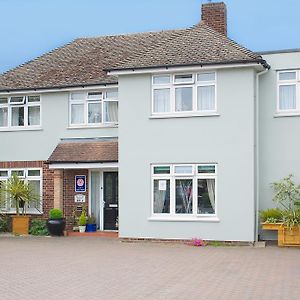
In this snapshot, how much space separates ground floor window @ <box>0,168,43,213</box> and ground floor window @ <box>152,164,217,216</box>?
5435mm

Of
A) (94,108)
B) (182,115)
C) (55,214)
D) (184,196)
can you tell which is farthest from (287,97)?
(55,214)

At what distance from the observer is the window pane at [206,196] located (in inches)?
756

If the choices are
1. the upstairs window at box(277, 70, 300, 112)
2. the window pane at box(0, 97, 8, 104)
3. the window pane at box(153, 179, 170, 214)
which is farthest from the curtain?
the window pane at box(0, 97, 8, 104)

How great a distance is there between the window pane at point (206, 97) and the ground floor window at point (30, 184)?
23.3 feet

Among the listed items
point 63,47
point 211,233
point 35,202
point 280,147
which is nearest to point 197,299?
point 211,233

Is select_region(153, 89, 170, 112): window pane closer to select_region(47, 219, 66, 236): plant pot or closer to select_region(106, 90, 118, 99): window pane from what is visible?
select_region(106, 90, 118, 99): window pane

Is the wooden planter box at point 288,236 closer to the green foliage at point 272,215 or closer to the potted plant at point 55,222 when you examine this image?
the green foliage at point 272,215

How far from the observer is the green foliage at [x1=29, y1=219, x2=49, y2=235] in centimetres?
2249

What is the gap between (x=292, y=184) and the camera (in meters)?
19.1

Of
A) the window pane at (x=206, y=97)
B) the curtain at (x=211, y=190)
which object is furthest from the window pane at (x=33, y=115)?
the curtain at (x=211, y=190)

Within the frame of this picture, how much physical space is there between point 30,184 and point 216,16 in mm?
9346

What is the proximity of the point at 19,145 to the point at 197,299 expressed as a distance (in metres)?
14.6

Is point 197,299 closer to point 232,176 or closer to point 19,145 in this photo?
point 232,176

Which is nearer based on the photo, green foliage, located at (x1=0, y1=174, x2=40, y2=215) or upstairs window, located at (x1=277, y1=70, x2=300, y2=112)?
upstairs window, located at (x1=277, y1=70, x2=300, y2=112)
